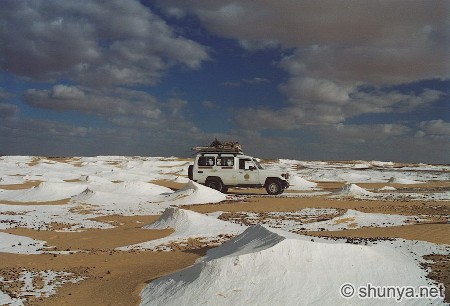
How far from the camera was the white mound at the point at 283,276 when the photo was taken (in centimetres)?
757

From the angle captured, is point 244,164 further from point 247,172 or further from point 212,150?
point 212,150

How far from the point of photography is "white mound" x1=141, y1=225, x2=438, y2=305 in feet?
24.8

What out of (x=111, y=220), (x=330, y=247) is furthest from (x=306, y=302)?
(x=111, y=220)

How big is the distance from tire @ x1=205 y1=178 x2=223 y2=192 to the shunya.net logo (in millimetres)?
18711

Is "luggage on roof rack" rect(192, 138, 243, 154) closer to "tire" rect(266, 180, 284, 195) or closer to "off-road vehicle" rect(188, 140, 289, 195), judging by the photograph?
"off-road vehicle" rect(188, 140, 289, 195)

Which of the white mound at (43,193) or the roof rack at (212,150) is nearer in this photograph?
the roof rack at (212,150)

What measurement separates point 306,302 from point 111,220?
524 inches

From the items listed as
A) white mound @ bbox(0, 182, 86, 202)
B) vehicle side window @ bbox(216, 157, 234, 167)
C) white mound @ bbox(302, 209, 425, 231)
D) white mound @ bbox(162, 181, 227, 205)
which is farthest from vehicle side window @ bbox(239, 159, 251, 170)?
white mound @ bbox(0, 182, 86, 202)

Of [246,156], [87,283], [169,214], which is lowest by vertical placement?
[87,283]

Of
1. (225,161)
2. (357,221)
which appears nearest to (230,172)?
(225,161)

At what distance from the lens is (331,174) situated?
2163 inches

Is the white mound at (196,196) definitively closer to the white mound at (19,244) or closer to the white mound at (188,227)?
the white mound at (188,227)

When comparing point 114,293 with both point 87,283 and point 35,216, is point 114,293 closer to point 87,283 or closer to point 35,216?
point 87,283

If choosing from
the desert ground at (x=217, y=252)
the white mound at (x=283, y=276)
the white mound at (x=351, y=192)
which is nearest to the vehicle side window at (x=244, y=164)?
the desert ground at (x=217, y=252)
